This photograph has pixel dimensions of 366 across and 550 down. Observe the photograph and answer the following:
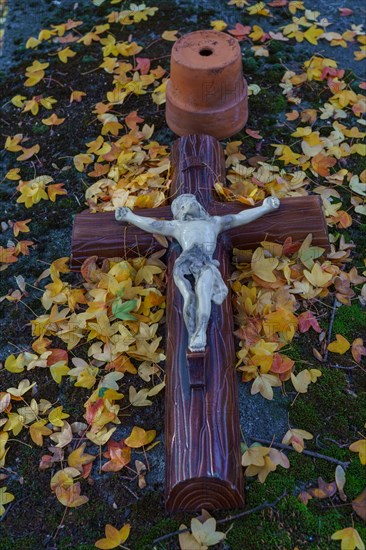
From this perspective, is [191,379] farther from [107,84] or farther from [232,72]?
[107,84]

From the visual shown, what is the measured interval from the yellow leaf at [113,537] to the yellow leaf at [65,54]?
12.5 ft

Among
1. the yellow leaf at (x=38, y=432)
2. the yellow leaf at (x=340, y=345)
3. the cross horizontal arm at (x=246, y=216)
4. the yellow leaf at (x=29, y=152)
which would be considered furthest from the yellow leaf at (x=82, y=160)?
the yellow leaf at (x=340, y=345)

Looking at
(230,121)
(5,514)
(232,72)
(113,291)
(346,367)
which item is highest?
(232,72)

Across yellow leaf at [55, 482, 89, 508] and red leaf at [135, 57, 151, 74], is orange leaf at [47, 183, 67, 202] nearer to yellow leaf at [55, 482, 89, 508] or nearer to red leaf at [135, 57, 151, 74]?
red leaf at [135, 57, 151, 74]

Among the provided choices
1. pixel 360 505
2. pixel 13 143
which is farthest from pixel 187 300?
pixel 13 143

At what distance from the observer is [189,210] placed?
8.38 feet

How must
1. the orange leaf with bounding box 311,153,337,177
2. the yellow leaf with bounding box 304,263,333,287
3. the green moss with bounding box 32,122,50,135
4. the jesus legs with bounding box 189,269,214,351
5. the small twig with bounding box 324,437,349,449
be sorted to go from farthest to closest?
the green moss with bounding box 32,122,50,135 < the orange leaf with bounding box 311,153,337,177 < the yellow leaf with bounding box 304,263,333,287 < the small twig with bounding box 324,437,349,449 < the jesus legs with bounding box 189,269,214,351

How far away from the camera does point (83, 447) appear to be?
242 cm

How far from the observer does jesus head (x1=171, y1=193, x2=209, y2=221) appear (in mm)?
2559

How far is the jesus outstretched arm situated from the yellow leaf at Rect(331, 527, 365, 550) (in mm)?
1492

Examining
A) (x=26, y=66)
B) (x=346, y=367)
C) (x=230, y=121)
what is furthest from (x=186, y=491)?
(x=26, y=66)

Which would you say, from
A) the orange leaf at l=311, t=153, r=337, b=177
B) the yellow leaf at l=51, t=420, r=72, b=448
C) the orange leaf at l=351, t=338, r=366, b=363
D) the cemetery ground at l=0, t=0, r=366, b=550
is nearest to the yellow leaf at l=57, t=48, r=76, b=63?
the cemetery ground at l=0, t=0, r=366, b=550

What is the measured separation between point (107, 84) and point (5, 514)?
3.29m

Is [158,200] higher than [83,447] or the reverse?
higher
